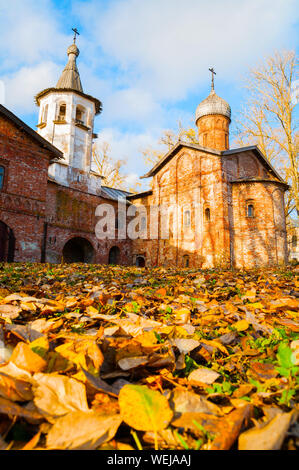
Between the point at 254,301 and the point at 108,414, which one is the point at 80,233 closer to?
the point at 254,301

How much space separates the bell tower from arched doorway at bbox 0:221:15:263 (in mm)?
17216

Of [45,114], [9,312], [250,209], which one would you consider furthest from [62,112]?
[9,312]

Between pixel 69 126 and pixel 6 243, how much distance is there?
39.6 ft

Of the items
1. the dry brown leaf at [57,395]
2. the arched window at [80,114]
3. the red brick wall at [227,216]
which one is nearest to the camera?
the dry brown leaf at [57,395]

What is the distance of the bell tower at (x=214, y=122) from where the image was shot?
2430cm

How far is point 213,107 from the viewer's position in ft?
80.0

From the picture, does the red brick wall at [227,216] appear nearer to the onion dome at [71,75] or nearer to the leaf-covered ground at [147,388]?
the onion dome at [71,75]

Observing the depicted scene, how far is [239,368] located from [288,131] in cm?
2385

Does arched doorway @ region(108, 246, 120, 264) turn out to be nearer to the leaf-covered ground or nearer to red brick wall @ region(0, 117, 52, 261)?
red brick wall @ region(0, 117, 52, 261)

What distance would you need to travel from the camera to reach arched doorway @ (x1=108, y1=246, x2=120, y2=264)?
24141 millimetres

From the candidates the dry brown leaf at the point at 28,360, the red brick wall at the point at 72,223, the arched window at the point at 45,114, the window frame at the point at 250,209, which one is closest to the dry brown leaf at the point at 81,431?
the dry brown leaf at the point at 28,360

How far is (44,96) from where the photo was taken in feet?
76.7

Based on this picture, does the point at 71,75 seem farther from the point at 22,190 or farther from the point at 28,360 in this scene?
the point at 28,360

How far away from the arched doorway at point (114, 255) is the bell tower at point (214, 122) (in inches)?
467
